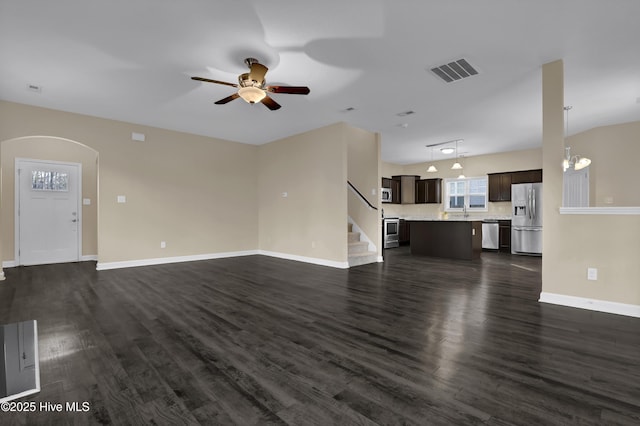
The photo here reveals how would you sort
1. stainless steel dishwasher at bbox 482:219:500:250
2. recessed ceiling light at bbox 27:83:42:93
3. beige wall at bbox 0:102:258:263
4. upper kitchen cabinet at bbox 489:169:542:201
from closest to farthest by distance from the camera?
recessed ceiling light at bbox 27:83:42:93
beige wall at bbox 0:102:258:263
upper kitchen cabinet at bbox 489:169:542:201
stainless steel dishwasher at bbox 482:219:500:250

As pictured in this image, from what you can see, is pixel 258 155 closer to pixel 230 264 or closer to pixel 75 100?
pixel 230 264

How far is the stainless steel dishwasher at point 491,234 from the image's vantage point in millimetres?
8508

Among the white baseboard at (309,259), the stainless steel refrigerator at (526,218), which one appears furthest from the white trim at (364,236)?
the stainless steel refrigerator at (526,218)

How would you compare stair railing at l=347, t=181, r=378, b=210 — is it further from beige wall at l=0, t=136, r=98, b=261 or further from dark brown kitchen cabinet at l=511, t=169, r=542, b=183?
beige wall at l=0, t=136, r=98, b=261

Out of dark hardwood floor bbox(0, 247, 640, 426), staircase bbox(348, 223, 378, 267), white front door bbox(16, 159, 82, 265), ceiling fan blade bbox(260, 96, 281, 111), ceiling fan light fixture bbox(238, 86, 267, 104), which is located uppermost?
ceiling fan blade bbox(260, 96, 281, 111)

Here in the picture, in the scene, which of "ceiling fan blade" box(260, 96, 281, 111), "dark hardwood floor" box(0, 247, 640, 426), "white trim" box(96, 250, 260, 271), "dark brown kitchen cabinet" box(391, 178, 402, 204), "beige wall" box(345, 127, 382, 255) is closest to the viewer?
"dark hardwood floor" box(0, 247, 640, 426)

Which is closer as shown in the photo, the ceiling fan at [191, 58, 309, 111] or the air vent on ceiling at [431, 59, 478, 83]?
the ceiling fan at [191, 58, 309, 111]

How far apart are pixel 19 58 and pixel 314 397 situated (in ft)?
15.7

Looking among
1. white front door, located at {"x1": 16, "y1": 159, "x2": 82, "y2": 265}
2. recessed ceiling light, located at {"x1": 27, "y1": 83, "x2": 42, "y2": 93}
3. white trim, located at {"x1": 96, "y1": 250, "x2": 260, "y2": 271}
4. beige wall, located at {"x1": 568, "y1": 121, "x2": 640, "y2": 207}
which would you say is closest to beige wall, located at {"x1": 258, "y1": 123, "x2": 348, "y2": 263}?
white trim, located at {"x1": 96, "y1": 250, "x2": 260, "y2": 271}

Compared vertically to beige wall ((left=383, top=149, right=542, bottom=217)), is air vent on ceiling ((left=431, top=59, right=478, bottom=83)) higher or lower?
higher

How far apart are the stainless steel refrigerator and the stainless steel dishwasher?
0.44 meters

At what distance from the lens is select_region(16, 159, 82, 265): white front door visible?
611 cm

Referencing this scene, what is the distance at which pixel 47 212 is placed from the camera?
6391 millimetres

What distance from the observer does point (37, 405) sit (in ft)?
5.67
